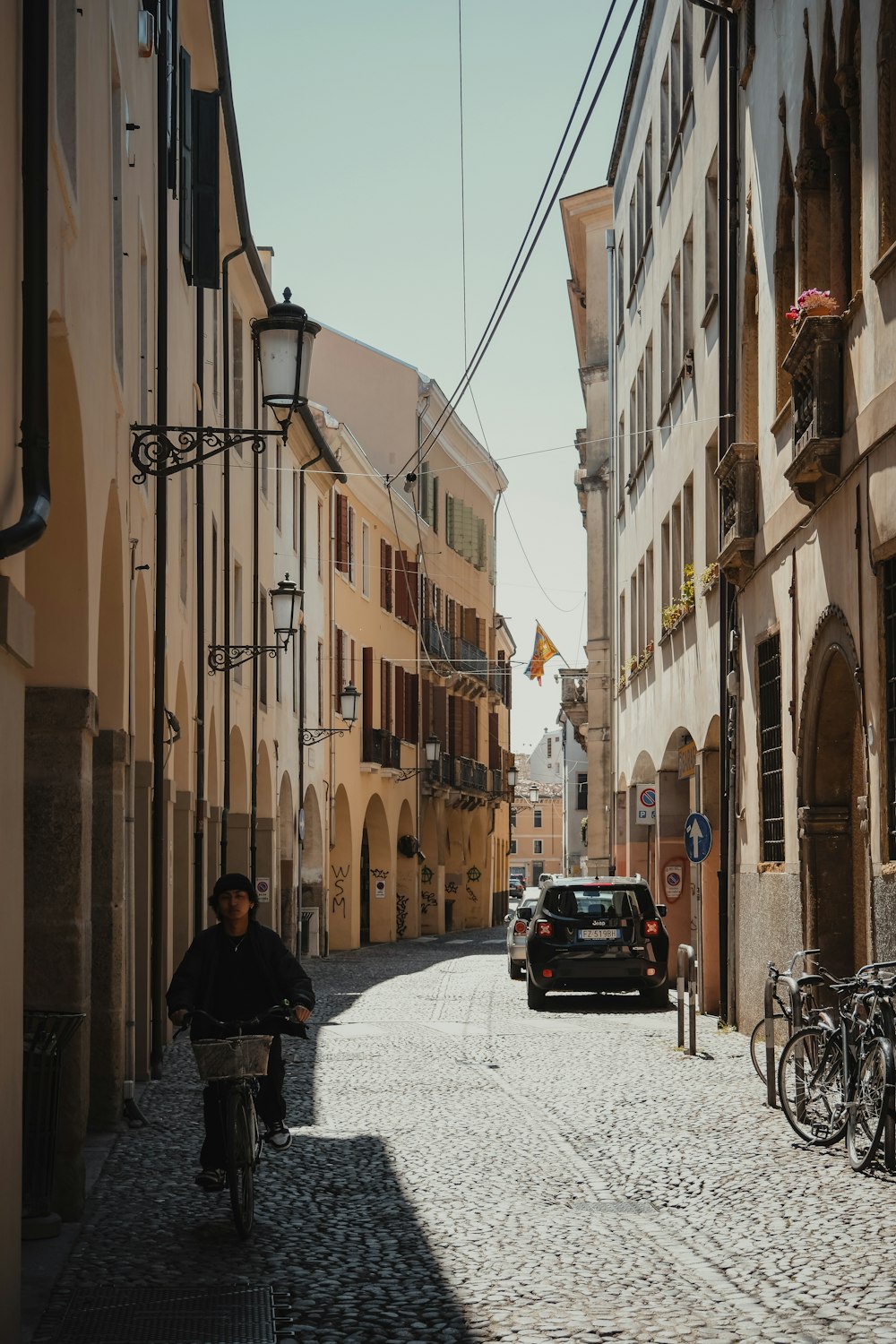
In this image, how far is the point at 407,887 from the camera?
52156 millimetres

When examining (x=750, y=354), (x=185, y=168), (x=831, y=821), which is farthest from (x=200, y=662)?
(x=831, y=821)

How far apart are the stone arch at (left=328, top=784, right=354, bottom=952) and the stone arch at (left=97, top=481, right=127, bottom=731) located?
30811 mm

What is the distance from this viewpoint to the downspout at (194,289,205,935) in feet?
72.6

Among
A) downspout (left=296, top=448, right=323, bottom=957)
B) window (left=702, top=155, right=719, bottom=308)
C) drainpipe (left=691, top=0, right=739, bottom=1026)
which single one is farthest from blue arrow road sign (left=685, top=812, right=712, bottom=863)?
downspout (left=296, top=448, right=323, bottom=957)

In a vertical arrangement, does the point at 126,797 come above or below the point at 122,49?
below

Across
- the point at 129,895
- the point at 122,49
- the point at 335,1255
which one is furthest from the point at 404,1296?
the point at 122,49

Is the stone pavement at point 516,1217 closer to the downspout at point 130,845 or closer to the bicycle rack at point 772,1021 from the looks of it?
the bicycle rack at point 772,1021

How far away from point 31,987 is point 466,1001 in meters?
16.1

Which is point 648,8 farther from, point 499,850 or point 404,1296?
point 499,850

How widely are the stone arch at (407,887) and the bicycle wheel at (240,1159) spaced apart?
4283cm

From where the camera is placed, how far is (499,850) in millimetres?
73688

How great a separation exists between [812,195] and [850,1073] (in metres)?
7.72

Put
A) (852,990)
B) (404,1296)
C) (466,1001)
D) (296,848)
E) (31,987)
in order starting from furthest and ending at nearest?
(296,848) < (466,1001) < (852,990) < (31,987) < (404,1296)

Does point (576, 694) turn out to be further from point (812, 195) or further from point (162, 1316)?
point (162, 1316)
